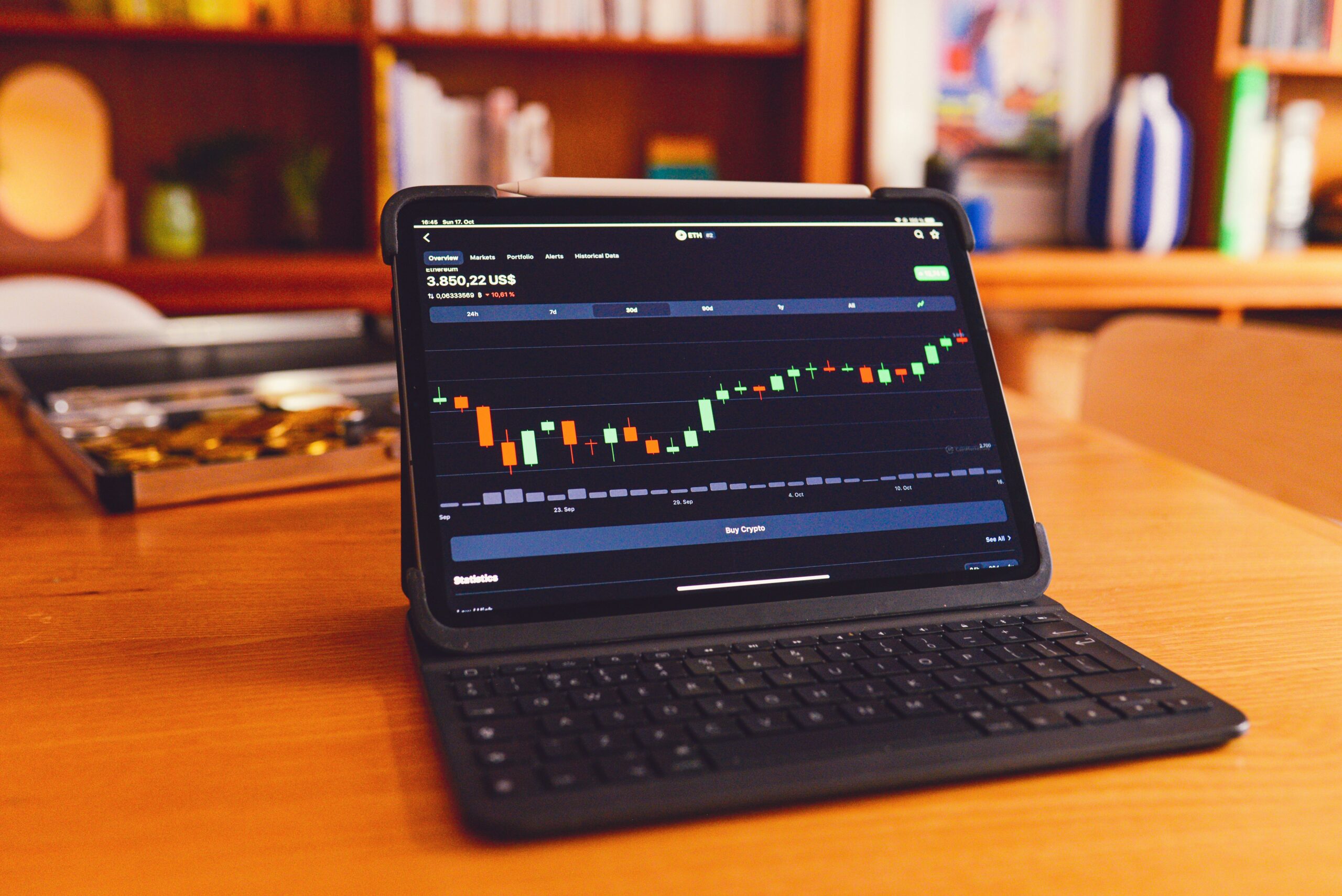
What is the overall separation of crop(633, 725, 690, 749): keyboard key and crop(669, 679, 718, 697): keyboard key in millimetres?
27

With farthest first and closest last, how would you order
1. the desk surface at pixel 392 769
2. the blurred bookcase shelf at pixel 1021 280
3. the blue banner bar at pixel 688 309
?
the blurred bookcase shelf at pixel 1021 280
the blue banner bar at pixel 688 309
the desk surface at pixel 392 769

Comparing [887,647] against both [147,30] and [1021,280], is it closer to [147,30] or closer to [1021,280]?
[1021,280]

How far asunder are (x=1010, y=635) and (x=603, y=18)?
2.06 metres

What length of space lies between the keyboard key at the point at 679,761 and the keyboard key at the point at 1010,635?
179mm

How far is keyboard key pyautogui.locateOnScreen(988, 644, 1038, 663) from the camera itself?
48cm

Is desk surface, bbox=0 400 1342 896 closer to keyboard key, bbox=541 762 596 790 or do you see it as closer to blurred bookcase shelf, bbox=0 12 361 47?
keyboard key, bbox=541 762 596 790

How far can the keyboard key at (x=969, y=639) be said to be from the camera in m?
0.50

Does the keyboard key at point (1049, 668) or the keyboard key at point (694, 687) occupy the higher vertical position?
the keyboard key at point (694, 687)

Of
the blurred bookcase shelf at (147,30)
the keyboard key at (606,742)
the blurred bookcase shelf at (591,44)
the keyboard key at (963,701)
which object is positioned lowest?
the keyboard key at (963,701)

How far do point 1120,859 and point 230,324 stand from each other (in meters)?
1.20

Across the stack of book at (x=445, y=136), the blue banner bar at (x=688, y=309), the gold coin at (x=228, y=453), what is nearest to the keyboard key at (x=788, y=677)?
the blue banner bar at (x=688, y=309)

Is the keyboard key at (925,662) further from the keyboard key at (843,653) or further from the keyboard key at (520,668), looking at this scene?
the keyboard key at (520,668)

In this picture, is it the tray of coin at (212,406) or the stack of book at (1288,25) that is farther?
the stack of book at (1288,25)

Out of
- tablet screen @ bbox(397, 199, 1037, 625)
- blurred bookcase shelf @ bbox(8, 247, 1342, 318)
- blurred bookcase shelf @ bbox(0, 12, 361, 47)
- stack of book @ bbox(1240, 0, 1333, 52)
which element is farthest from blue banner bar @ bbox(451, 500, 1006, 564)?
stack of book @ bbox(1240, 0, 1333, 52)
